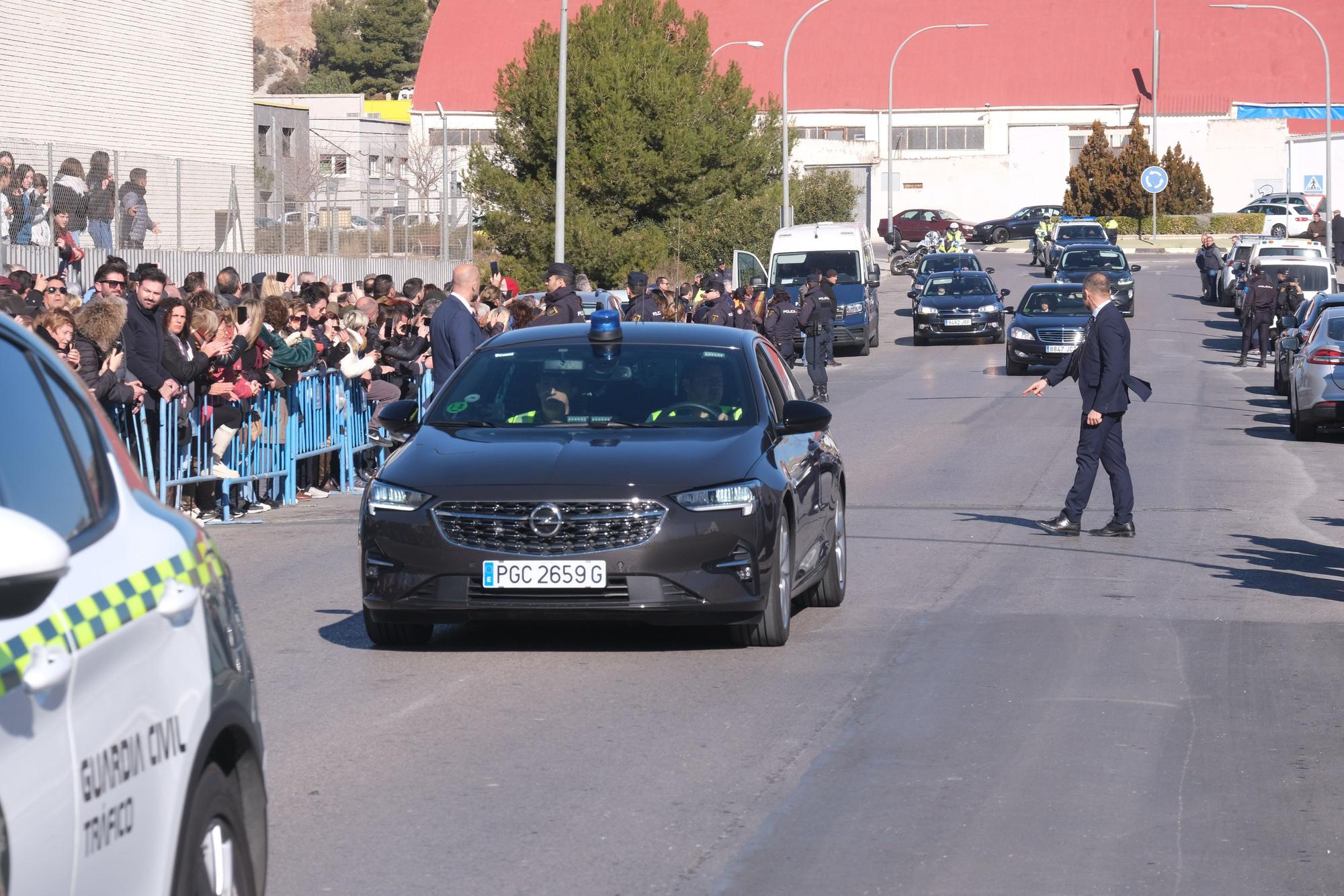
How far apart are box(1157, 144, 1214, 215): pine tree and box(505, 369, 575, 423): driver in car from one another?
3139 inches

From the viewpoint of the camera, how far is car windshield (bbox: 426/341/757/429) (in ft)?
31.8

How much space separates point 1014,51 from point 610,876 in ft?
319

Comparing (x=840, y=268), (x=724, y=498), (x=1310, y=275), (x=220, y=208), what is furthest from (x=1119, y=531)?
(x=1310, y=275)

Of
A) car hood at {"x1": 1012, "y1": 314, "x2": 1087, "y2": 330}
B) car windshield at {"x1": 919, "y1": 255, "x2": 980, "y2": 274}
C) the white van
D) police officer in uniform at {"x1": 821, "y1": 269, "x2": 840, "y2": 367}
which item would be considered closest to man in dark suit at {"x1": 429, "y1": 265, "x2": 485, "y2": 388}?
police officer in uniform at {"x1": 821, "y1": 269, "x2": 840, "y2": 367}

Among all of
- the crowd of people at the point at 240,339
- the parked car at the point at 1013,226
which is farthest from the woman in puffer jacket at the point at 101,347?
the parked car at the point at 1013,226

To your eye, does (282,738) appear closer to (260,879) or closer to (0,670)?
(260,879)

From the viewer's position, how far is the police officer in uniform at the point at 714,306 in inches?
1090

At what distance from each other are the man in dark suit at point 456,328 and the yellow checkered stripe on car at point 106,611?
33.0 feet

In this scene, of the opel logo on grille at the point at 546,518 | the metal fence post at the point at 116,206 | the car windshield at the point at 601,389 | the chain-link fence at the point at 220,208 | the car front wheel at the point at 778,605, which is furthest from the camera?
the metal fence post at the point at 116,206

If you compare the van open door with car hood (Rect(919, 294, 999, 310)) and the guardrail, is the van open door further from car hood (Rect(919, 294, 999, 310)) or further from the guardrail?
the guardrail

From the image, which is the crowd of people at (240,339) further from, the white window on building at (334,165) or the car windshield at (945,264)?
the car windshield at (945,264)

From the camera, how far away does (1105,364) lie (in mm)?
14117

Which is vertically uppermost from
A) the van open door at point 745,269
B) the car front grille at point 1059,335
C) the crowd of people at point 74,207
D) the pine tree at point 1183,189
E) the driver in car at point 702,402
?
the pine tree at point 1183,189

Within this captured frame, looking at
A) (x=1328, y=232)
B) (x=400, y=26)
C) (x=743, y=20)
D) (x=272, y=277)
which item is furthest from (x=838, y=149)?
(x=272, y=277)
